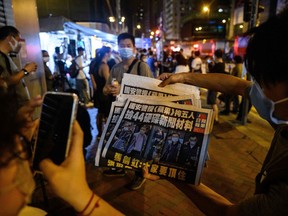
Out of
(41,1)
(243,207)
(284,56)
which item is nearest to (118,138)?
(243,207)

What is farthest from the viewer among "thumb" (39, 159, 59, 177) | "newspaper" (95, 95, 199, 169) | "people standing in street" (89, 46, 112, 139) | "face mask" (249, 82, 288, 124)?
"people standing in street" (89, 46, 112, 139)

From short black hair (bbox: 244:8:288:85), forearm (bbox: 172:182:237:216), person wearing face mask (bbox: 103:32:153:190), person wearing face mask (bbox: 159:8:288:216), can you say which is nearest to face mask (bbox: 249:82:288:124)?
person wearing face mask (bbox: 159:8:288:216)

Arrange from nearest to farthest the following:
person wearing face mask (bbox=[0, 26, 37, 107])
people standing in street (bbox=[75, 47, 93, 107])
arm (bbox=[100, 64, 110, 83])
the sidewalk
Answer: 1. the sidewalk
2. person wearing face mask (bbox=[0, 26, 37, 107])
3. arm (bbox=[100, 64, 110, 83])
4. people standing in street (bbox=[75, 47, 93, 107])

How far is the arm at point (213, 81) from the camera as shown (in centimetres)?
167

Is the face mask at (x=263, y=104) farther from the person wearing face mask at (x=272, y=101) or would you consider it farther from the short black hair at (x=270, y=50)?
the short black hair at (x=270, y=50)

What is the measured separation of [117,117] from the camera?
63.1 inches

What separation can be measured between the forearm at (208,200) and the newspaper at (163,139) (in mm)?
96

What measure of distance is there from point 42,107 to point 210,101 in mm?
6458

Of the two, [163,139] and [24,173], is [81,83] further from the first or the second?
[24,173]

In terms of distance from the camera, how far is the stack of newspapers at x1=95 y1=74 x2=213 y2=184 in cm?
138

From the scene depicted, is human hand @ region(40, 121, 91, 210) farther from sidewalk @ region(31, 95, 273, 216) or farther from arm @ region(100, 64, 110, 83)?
arm @ region(100, 64, 110, 83)

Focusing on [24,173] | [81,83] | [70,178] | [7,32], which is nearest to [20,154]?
[24,173]

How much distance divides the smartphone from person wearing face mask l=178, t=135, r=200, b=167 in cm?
73

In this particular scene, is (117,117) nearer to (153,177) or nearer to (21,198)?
(153,177)
